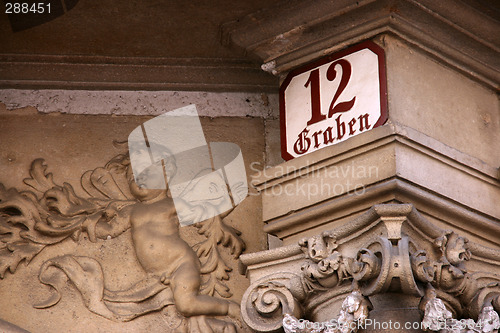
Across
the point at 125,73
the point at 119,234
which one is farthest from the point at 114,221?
the point at 125,73

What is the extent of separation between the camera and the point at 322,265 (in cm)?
253

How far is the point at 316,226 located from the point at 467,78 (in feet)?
2.20

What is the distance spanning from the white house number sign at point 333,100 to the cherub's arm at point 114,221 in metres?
0.53

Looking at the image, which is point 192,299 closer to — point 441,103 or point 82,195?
point 82,195

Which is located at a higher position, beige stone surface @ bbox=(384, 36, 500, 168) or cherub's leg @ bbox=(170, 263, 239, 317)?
beige stone surface @ bbox=(384, 36, 500, 168)

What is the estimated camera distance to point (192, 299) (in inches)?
114

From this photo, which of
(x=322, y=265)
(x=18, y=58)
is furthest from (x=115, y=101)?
(x=322, y=265)

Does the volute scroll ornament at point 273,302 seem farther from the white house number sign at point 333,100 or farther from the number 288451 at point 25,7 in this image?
the number 288451 at point 25,7

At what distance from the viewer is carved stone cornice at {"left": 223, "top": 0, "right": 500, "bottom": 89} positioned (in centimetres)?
279

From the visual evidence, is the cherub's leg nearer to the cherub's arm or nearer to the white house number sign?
the cherub's arm

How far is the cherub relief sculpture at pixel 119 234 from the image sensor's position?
2.90m

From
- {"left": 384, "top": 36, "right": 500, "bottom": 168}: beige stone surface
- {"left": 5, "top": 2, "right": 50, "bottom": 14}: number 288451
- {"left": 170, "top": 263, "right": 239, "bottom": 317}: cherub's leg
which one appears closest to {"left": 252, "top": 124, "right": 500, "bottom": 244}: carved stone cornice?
{"left": 384, "top": 36, "right": 500, "bottom": 168}: beige stone surface

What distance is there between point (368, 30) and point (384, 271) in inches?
29.4

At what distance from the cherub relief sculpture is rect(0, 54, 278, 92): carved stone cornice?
26 centimetres
